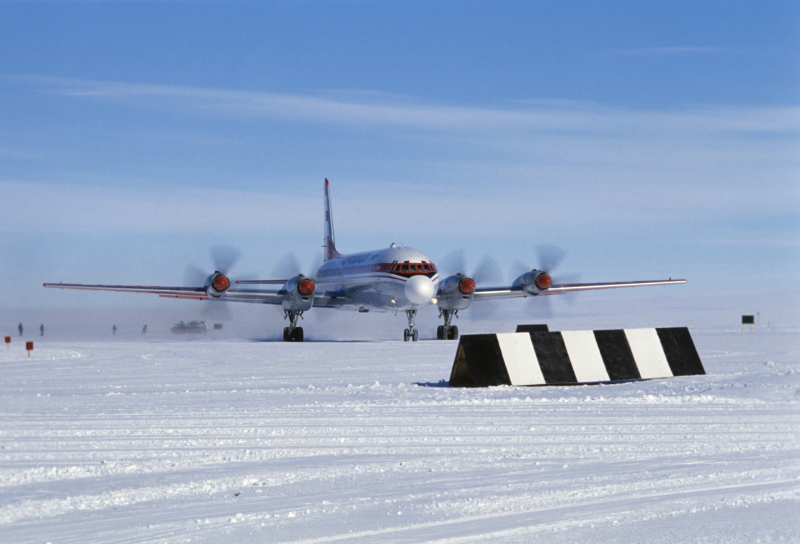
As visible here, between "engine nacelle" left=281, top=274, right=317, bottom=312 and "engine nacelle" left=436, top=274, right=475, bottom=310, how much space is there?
5.72 meters

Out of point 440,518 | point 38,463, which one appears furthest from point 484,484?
point 38,463

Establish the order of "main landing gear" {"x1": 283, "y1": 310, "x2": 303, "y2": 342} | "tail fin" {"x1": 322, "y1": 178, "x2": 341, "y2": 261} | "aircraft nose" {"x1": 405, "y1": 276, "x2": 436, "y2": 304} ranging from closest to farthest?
"aircraft nose" {"x1": 405, "y1": 276, "x2": 436, "y2": 304}
"main landing gear" {"x1": 283, "y1": 310, "x2": 303, "y2": 342}
"tail fin" {"x1": 322, "y1": 178, "x2": 341, "y2": 261}

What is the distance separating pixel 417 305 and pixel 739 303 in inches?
3013

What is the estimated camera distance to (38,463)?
261 inches

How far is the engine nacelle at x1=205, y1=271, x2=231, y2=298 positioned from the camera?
34.2 meters

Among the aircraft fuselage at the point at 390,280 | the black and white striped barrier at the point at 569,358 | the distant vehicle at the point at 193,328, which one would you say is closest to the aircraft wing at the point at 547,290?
the aircraft fuselage at the point at 390,280

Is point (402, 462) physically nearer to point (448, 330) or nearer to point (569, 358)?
point (569, 358)

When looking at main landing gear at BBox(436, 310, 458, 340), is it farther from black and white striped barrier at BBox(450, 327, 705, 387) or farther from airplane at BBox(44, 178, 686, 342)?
black and white striped barrier at BBox(450, 327, 705, 387)

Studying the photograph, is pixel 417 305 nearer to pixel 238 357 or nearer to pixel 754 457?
pixel 238 357

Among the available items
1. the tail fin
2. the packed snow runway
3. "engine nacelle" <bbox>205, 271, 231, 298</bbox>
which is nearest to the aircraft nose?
"engine nacelle" <bbox>205, 271, 231, 298</bbox>

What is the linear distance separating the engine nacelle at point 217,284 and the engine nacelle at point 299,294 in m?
2.71

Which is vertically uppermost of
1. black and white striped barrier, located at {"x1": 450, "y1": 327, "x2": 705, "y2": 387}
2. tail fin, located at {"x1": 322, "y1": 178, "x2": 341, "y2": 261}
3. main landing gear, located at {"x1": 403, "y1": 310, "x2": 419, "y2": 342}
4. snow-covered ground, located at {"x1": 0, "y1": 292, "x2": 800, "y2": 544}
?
tail fin, located at {"x1": 322, "y1": 178, "x2": 341, "y2": 261}

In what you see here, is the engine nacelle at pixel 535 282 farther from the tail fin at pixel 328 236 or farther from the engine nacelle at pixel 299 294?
the tail fin at pixel 328 236

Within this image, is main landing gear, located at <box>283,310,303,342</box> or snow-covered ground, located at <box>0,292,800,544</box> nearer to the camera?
snow-covered ground, located at <box>0,292,800,544</box>
